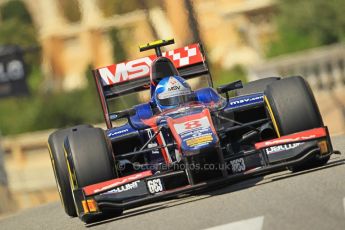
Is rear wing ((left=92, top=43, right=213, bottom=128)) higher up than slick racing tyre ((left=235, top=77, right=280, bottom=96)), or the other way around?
rear wing ((left=92, top=43, right=213, bottom=128))

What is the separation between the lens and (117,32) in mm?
42719

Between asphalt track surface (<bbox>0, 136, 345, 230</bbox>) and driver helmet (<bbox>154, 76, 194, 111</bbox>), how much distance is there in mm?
1104

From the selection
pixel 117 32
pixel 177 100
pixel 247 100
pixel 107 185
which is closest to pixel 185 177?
pixel 107 185

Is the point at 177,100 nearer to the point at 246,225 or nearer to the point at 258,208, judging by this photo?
the point at 258,208

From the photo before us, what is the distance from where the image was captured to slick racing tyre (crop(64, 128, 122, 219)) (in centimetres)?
1079

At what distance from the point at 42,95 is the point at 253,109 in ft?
111

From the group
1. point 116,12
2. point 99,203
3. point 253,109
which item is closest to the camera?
Answer: point 99,203

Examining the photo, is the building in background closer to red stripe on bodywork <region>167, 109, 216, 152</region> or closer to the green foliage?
the green foliage

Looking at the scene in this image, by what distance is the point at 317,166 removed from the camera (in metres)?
11.4

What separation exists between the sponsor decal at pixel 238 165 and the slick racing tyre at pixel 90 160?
1.09 m

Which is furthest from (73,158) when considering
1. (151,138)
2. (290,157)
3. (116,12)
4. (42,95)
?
(42,95)

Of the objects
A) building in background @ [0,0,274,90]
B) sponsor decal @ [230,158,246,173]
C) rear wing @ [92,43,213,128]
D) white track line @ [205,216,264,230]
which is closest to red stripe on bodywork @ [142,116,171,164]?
sponsor decal @ [230,158,246,173]

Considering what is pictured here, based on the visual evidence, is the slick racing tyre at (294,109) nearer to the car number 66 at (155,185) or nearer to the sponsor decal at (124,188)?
the car number 66 at (155,185)

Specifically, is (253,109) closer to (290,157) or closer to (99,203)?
(290,157)
